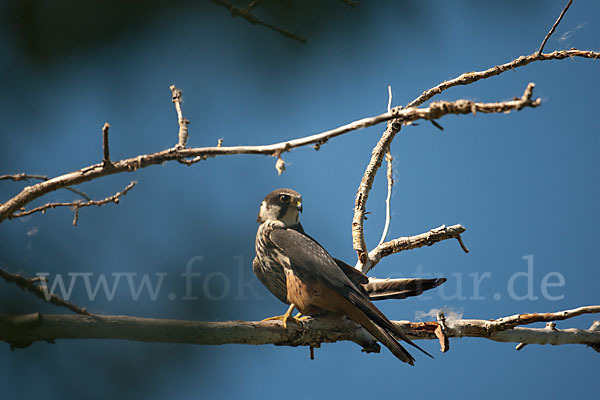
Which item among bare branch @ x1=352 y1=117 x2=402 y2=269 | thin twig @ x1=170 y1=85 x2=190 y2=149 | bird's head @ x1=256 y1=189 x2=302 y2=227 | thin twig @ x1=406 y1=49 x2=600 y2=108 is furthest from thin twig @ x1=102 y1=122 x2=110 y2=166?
thin twig @ x1=406 y1=49 x2=600 y2=108

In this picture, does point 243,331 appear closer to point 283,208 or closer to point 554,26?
point 283,208

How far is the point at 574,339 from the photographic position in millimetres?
2990

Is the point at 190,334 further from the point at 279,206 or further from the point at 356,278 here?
the point at 279,206

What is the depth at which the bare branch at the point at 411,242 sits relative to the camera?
3316 millimetres

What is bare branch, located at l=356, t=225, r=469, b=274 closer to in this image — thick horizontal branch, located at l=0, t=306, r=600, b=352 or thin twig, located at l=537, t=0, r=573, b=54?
thick horizontal branch, located at l=0, t=306, r=600, b=352

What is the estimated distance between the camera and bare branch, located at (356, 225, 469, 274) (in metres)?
3.32

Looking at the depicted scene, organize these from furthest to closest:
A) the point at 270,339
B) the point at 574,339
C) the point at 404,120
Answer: the point at 574,339 → the point at 270,339 → the point at 404,120

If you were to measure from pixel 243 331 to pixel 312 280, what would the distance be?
0.87 meters

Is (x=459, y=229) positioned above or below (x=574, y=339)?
above

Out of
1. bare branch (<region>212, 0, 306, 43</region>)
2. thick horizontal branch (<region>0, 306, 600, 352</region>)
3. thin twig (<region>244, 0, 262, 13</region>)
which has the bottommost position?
thick horizontal branch (<region>0, 306, 600, 352</region>)

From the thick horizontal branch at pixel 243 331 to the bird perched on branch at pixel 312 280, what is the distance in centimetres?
11

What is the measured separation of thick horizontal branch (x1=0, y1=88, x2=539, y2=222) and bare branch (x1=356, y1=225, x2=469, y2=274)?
1890mm

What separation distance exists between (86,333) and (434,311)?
2302 millimetres

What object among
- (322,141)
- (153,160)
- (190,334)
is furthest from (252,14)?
(153,160)
